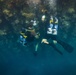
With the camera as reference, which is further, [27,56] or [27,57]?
[27,57]

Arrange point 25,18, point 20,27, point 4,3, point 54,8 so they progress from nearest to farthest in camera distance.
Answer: point 4,3 < point 54,8 < point 25,18 < point 20,27

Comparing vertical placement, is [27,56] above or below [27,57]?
above

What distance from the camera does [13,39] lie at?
20750mm

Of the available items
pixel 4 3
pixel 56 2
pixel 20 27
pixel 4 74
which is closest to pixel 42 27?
pixel 20 27

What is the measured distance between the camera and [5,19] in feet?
43.8

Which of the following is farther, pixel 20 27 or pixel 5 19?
pixel 20 27

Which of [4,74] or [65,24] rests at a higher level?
[65,24]

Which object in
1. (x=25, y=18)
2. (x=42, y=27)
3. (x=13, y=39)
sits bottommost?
(x=13, y=39)

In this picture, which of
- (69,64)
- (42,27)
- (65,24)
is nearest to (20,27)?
(42,27)

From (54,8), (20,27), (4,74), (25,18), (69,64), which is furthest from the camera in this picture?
(69,64)

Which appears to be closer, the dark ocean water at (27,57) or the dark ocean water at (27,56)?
the dark ocean water at (27,56)

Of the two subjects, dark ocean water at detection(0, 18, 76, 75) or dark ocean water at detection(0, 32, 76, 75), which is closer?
dark ocean water at detection(0, 18, 76, 75)

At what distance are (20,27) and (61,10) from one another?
13.8 feet

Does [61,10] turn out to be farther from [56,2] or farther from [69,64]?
[69,64]
